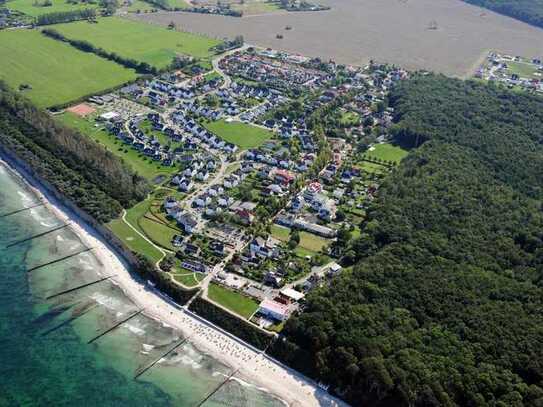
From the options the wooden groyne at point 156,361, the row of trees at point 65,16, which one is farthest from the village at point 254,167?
the row of trees at point 65,16

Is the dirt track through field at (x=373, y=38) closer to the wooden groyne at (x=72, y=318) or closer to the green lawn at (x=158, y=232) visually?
the green lawn at (x=158, y=232)

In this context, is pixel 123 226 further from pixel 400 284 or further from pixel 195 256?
pixel 400 284

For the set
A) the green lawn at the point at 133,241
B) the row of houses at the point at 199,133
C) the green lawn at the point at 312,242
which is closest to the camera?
the green lawn at the point at 133,241

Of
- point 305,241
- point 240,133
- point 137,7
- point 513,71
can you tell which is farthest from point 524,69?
point 137,7

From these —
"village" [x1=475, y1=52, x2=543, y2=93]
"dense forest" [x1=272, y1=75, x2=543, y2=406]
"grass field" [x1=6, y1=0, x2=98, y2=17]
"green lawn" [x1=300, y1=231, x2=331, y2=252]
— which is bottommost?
"green lawn" [x1=300, y1=231, x2=331, y2=252]

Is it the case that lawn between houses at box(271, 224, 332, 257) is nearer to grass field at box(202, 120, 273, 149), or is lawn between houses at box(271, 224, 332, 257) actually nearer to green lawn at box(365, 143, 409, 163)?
grass field at box(202, 120, 273, 149)

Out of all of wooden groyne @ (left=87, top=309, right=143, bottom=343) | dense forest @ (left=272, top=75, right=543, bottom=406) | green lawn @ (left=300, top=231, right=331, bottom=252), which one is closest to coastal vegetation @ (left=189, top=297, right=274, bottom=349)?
dense forest @ (left=272, top=75, right=543, bottom=406)
